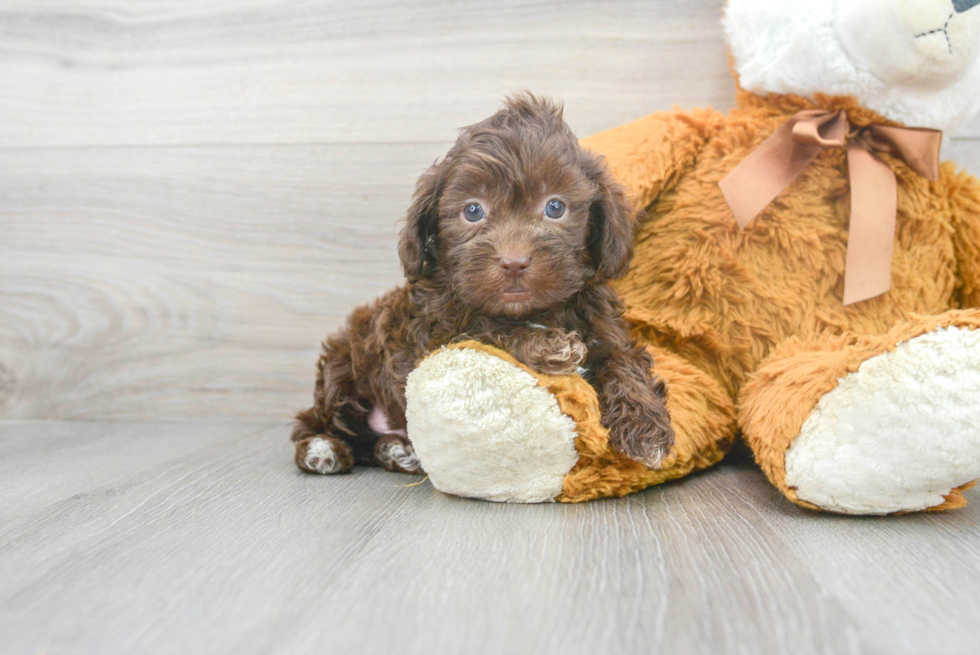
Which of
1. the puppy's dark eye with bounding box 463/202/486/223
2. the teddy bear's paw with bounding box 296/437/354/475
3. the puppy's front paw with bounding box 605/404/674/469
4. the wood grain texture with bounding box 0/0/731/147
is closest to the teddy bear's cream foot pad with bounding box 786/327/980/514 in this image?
the puppy's front paw with bounding box 605/404/674/469

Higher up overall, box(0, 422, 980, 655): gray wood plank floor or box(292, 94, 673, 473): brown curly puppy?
box(292, 94, 673, 473): brown curly puppy

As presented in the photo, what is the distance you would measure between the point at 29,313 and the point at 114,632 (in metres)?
1.89

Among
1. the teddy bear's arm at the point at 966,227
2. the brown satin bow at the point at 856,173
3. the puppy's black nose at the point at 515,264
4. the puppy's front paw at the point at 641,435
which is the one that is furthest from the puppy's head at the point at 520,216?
the teddy bear's arm at the point at 966,227

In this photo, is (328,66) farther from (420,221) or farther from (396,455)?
(396,455)

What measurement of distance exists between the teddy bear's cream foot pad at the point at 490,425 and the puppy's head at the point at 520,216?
0.14m

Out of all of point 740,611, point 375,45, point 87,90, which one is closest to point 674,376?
point 740,611

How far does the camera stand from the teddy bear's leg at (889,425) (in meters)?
1.18

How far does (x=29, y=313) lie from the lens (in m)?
2.45

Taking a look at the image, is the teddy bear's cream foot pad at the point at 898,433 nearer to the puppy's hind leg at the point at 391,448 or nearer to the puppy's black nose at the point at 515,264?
the puppy's black nose at the point at 515,264

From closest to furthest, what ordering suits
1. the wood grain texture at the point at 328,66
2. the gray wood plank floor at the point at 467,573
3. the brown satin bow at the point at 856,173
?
the gray wood plank floor at the point at 467,573, the brown satin bow at the point at 856,173, the wood grain texture at the point at 328,66

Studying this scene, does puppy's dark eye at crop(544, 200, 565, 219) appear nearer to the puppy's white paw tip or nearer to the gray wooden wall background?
the puppy's white paw tip

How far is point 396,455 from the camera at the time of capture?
1744 millimetres

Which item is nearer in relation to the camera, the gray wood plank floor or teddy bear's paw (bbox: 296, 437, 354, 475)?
the gray wood plank floor

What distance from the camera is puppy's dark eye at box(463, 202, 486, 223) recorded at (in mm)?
1375
